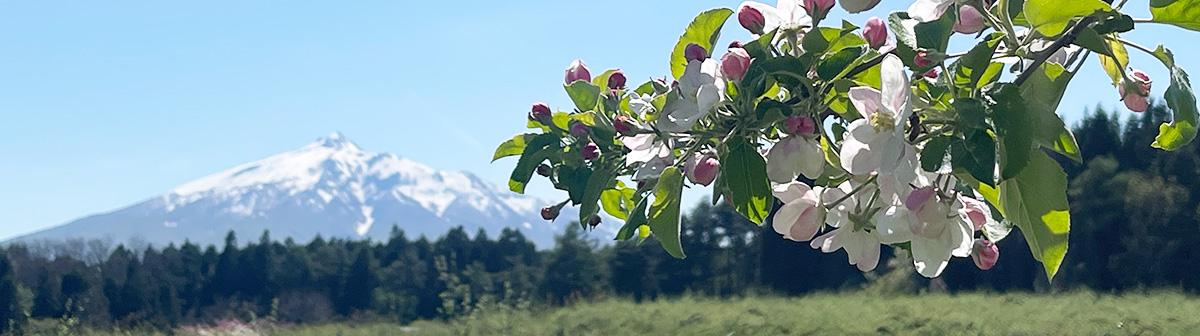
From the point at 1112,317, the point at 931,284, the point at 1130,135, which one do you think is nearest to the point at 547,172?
the point at 1112,317

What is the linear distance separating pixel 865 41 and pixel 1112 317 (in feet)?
20.9

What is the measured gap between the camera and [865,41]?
79 centimetres

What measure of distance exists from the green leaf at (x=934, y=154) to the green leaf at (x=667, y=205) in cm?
18

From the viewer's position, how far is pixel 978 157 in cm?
60

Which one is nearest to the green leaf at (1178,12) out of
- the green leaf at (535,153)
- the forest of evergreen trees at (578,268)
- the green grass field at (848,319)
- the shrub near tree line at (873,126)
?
the shrub near tree line at (873,126)

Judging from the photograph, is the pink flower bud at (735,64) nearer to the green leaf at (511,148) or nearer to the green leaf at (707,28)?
the green leaf at (707,28)

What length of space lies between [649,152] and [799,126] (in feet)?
0.41

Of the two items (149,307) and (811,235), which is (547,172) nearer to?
(811,235)

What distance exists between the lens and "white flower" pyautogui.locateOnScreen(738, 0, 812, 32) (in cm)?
80

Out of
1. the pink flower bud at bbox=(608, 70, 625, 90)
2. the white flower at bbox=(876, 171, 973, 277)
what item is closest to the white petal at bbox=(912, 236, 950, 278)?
the white flower at bbox=(876, 171, 973, 277)

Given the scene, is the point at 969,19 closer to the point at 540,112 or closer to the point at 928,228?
the point at 928,228

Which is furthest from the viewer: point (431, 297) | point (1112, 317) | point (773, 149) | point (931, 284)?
point (431, 297)

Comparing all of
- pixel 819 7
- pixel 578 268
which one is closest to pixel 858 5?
pixel 819 7

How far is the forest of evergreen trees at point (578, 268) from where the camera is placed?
54.1 feet
